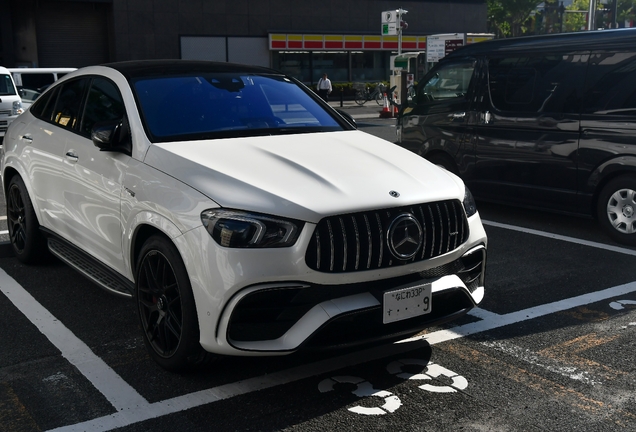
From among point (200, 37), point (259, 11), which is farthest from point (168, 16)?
point (259, 11)

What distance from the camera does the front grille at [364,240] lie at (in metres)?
3.72

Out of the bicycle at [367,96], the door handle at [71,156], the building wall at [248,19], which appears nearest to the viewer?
the door handle at [71,156]

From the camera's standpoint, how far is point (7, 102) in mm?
16922

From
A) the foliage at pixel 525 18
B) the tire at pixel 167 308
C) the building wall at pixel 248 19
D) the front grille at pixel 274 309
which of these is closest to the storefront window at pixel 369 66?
the building wall at pixel 248 19

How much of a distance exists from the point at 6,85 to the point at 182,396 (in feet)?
50.9

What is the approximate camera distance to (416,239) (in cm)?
394

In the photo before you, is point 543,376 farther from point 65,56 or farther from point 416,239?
point 65,56

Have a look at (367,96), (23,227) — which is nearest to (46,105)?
(23,227)

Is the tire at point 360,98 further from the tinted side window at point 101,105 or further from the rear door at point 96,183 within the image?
the rear door at point 96,183

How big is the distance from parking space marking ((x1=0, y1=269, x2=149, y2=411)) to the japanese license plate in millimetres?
1317

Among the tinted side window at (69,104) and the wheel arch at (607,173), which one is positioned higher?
the tinted side window at (69,104)

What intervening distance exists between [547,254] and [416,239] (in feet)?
11.7

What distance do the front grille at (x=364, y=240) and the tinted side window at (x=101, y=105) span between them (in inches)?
→ 75.9

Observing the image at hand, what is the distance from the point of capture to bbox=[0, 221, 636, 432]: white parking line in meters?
3.82
